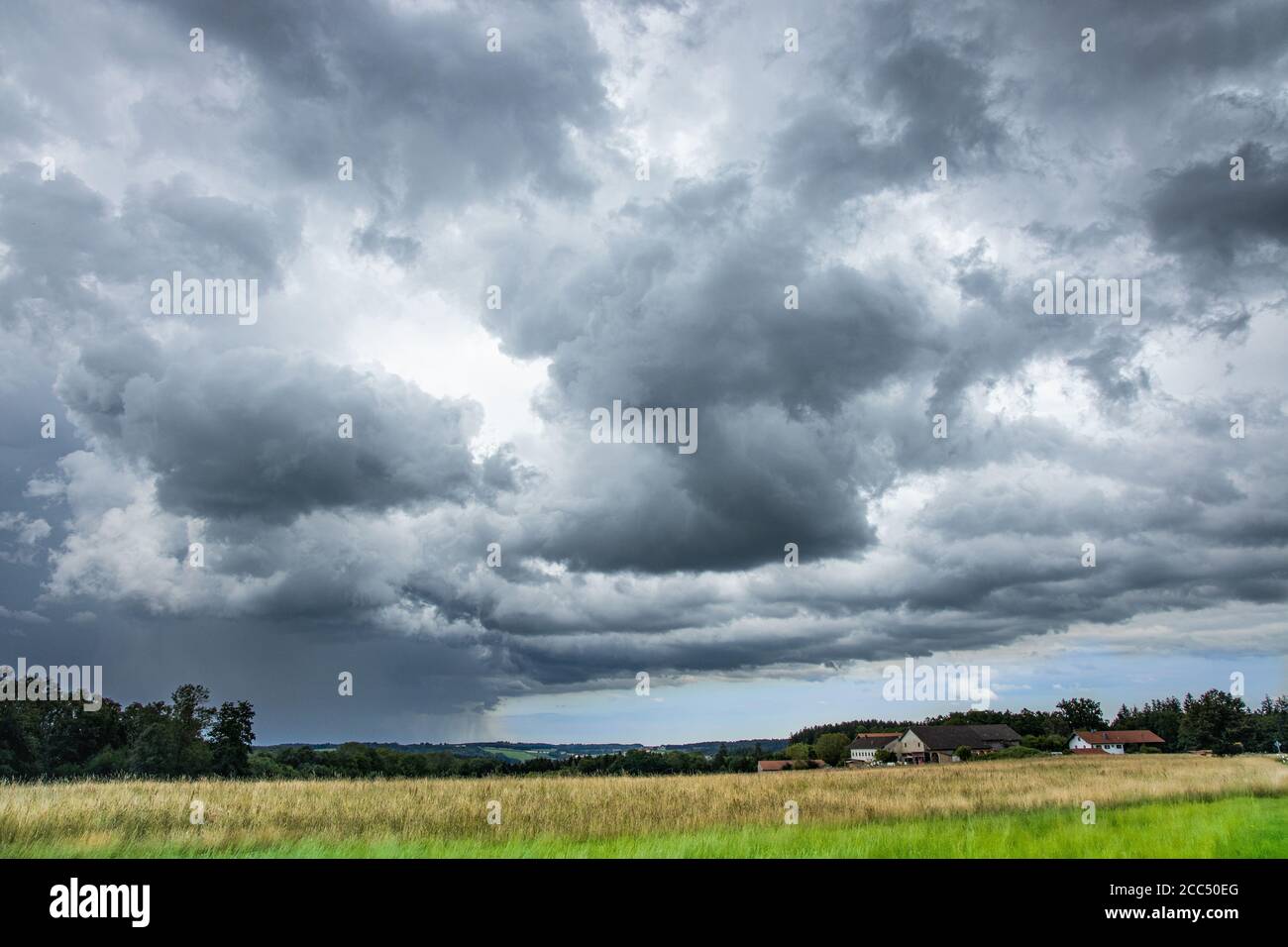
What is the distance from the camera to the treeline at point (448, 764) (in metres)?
41.1

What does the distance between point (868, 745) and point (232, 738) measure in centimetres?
10193

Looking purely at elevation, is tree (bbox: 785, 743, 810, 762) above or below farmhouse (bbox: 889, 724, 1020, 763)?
above

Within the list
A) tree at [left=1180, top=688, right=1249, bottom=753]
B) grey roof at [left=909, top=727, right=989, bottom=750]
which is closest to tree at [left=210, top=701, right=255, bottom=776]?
grey roof at [left=909, top=727, right=989, bottom=750]

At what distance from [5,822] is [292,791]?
8.31m

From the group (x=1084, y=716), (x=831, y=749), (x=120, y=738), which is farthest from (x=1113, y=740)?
(x=120, y=738)

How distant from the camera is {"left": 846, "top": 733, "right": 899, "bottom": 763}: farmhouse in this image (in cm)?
11949

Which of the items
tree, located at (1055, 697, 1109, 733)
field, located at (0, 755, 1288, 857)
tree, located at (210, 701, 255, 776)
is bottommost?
tree, located at (1055, 697, 1109, 733)

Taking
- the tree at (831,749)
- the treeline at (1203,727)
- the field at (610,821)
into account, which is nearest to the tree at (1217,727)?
the treeline at (1203,727)

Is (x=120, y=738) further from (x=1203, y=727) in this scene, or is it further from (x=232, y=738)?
(x=1203, y=727)

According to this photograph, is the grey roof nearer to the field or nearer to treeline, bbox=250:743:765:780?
treeline, bbox=250:743:765:780

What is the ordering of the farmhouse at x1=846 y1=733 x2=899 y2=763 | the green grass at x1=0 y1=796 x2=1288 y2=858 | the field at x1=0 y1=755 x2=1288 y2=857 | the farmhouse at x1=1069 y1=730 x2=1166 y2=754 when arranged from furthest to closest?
1. the farmhouse at x1=1069 y1=730 x2=1166 y2=754
2. the farmhouse at x1=846 y1=733 x2=899 y2=763
3. the field at x1=0 y1=755 x2=1288 y2=857
4. the green grass at x1=0 y1=796 x2=1288 y2=858

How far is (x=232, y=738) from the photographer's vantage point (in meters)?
77.4

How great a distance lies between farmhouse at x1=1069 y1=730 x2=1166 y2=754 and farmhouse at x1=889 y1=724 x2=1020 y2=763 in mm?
35079

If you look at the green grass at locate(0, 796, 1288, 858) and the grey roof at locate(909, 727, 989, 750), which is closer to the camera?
the green grass at locate(0, 796, 1288, 858)
